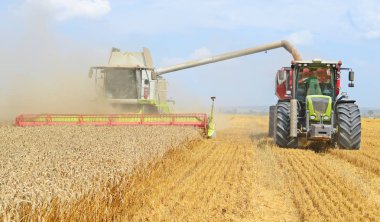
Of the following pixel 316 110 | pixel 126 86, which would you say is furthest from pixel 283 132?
pixel 126 86

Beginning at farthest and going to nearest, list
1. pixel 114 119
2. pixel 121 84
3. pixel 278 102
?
pixel 121 84
pixel 114 119
pixel 278 102

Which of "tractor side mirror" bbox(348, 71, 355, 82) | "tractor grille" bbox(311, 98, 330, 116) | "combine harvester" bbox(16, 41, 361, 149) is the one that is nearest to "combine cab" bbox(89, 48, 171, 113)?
"combine harvester" bbox(16, 41, 361, 149)

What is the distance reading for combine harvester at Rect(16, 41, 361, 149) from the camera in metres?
10.3

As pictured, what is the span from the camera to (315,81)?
10984 millimetres

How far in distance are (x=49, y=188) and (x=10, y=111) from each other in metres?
17.7

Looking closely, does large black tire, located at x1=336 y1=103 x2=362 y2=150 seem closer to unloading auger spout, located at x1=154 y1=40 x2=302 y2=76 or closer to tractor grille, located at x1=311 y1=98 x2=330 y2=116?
tractor grille, located at x1=311 y1=98 x2=330 y2=116

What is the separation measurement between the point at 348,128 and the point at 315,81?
1.42 metres

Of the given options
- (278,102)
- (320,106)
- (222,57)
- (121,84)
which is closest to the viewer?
(320,106)

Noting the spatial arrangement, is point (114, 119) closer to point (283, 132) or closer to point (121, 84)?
point (121, 84)

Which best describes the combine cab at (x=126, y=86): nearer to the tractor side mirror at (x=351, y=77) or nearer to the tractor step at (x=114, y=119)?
the tractor step at (x=114, y=119)

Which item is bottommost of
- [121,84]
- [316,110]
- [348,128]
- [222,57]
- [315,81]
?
[348,128]

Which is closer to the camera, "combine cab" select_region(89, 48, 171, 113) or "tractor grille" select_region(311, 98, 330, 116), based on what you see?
"tractor grille" select_region(311, 98, 330, 116)

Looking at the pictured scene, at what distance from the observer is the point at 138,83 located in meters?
15.9

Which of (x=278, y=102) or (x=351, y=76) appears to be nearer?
(x=351, y=76)
